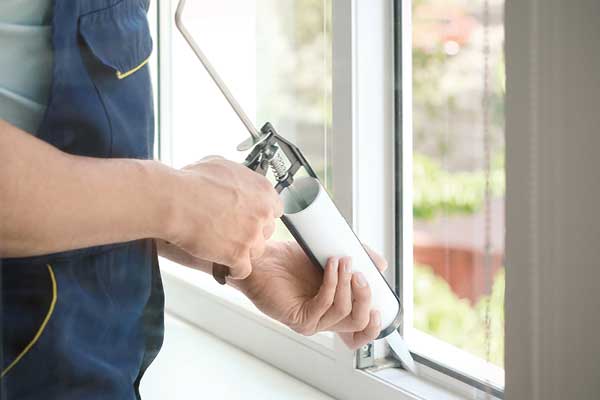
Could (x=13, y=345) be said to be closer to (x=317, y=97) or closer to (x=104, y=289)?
(x=104, y=289)

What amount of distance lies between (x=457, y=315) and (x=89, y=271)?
39cm

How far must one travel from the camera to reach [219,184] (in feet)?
2.05

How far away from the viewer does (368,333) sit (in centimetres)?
77

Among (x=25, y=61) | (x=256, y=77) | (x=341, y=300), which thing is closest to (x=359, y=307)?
(x=341, y=300)

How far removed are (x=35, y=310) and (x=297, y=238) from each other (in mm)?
260

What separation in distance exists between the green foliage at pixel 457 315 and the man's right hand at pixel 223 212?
23 cm

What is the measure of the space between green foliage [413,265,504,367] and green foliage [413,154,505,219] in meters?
0.07

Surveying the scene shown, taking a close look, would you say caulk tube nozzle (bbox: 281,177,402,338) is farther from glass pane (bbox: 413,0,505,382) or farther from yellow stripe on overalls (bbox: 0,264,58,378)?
yellow stripe on overalls (bbox: 0,264,58,378)

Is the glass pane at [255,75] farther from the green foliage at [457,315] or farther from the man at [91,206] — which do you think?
the green foliage at [457,315]

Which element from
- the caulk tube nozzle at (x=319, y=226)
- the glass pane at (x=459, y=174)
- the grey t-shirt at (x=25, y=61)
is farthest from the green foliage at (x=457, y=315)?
the grey t-shirt at (x=25, y=61)

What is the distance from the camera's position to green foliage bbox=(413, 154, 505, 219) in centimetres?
75

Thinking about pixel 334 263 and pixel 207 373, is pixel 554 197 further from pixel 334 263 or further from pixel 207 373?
pixel 207 373

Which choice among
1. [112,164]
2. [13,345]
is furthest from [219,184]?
[13,345]

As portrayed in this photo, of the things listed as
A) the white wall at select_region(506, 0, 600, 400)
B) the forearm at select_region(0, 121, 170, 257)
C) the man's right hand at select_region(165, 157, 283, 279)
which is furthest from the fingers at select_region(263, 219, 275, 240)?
the white wall at select_region(506, 0, 600, 400)
